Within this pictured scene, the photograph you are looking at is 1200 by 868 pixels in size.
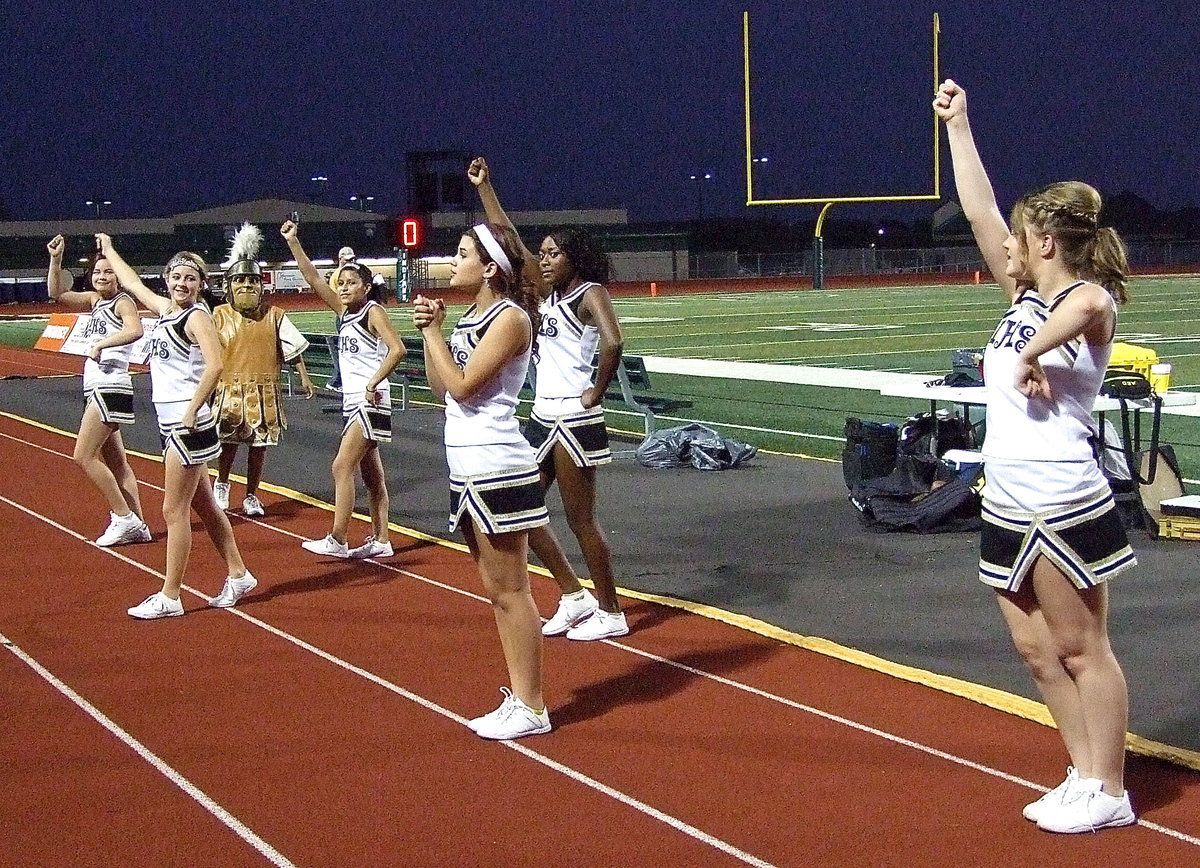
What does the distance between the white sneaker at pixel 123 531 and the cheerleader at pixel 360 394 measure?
107 centimetres

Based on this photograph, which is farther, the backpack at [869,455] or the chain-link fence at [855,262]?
the chain-link fence at [855,262]

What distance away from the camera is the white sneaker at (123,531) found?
971cm

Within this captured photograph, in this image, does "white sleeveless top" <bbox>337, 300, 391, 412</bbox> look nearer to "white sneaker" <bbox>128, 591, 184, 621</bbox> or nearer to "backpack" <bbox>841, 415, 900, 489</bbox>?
"white sneaker" <bbox>128, 591, 184, 621</bbox>

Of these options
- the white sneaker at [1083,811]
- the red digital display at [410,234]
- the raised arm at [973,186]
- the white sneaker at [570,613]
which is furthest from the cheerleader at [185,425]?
the red digital display at [410,234]

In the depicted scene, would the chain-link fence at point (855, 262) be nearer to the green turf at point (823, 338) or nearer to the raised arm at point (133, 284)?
the green turf at point (823, 338)

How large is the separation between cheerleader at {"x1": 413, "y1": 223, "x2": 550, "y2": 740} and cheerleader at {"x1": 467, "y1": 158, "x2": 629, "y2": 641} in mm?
1451

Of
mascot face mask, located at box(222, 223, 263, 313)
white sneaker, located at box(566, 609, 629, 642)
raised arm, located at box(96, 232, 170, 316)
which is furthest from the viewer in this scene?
mascot face mask, located at box(222, 223, 263, 313)

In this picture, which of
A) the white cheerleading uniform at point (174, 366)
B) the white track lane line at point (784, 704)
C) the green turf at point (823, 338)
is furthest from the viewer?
the green turf at point (823, 338)

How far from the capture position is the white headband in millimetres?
5348

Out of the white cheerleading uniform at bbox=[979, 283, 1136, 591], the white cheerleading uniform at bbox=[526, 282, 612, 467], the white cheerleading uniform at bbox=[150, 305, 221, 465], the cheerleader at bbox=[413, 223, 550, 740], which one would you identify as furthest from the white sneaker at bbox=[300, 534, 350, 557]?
the white cheerleading uniform at bbox=[979, 283, 1136, 591]

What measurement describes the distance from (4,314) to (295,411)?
3580 cm

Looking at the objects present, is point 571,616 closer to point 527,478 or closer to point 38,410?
point 527,478

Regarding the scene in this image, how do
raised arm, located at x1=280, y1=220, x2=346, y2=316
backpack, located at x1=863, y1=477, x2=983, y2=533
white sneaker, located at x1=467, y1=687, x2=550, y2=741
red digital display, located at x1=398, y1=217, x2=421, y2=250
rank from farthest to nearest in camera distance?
red digital display, located at x1=398, y1=217, x2=421, y2=250 < backpack, located at x1=863, y1=477, x2=983, y2=533 < raised arm, located at x1=280, y1=220, x2=346, y2=316 < white sneaker, located at x1=467, y1=687, x2=550, y2=741

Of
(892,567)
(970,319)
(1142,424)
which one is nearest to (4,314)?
(970,319)
